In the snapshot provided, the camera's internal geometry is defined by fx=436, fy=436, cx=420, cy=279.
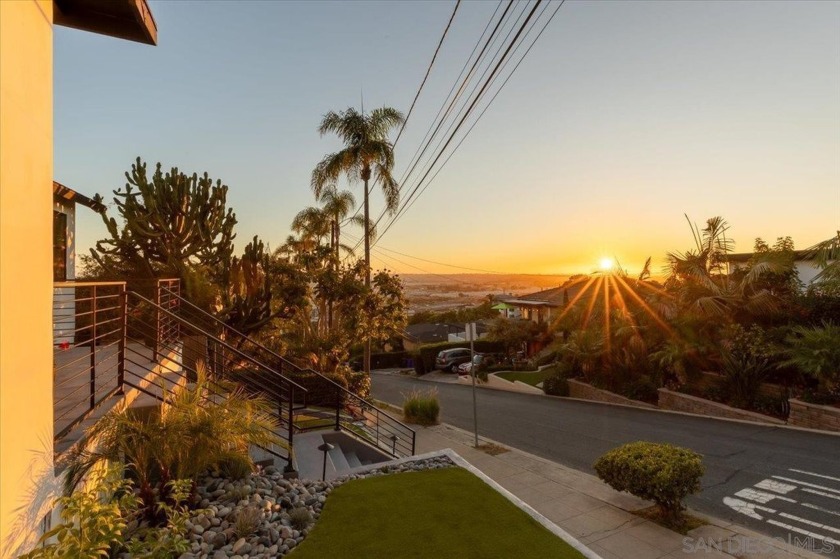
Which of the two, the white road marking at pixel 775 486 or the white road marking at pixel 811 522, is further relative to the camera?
the white road marking at pixel 775 486

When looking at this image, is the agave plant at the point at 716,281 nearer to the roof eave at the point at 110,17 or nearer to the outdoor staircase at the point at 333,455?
the outdoor staircase at the point at 333,455

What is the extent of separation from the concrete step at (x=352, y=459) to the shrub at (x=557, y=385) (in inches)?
630

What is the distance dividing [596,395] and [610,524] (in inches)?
576

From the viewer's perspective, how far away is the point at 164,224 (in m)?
13.2

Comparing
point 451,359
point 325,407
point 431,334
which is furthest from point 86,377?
point 431,334

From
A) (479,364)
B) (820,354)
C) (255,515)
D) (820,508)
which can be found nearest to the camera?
(255,515)

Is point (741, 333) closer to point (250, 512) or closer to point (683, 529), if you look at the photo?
point (683, 529)

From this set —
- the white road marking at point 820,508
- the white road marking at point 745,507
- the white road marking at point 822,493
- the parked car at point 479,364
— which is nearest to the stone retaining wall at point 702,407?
the white road marking at point 822,493

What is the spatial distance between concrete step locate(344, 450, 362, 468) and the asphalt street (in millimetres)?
4913

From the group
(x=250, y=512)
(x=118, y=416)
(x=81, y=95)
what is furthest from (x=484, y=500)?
(x=81, y=95)

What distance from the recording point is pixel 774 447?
34.1ft

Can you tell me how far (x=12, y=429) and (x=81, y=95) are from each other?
968cm

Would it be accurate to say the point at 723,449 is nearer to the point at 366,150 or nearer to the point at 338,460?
the point at 338,460

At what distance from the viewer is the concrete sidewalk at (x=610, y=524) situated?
18.7 ft
